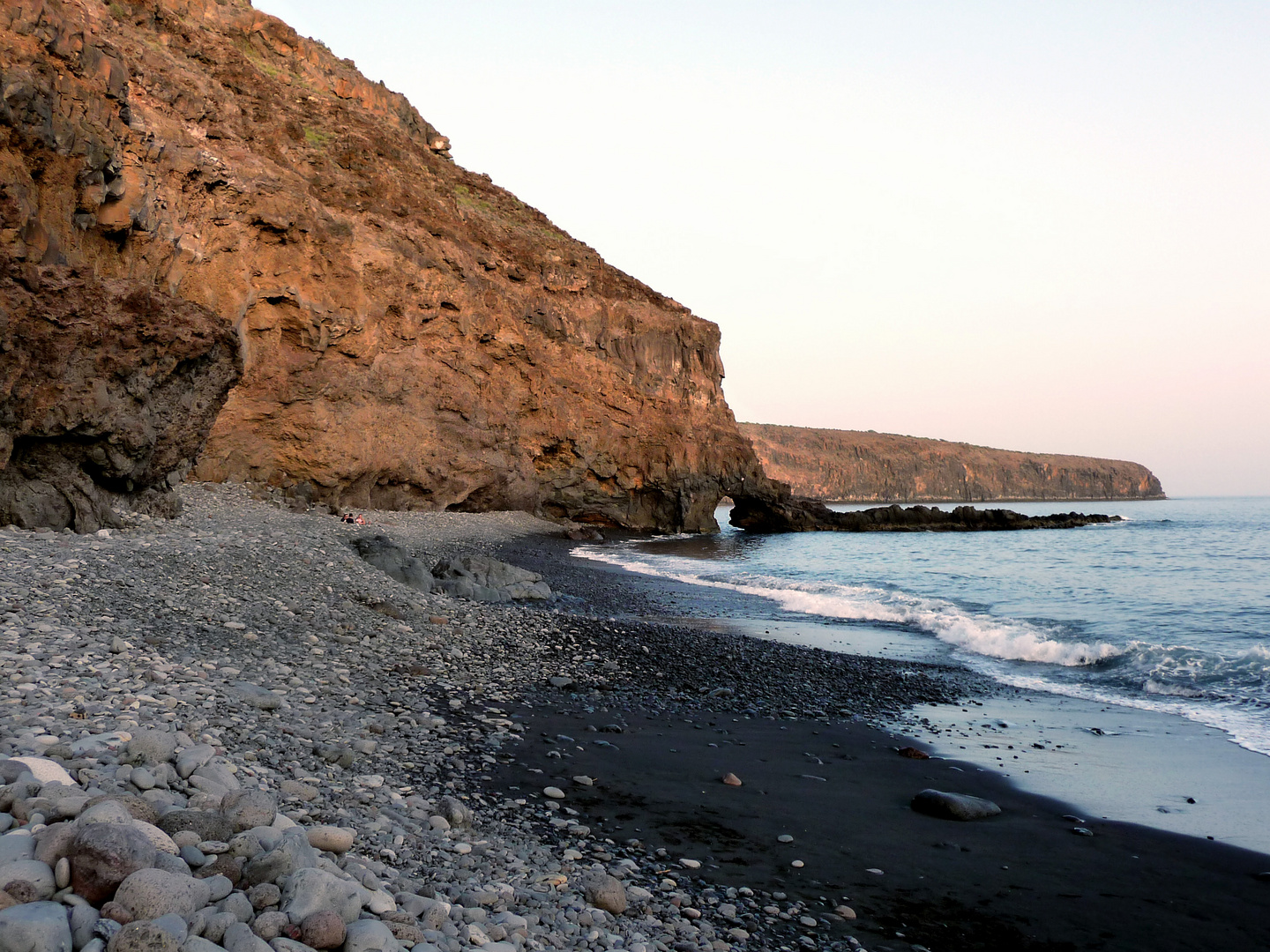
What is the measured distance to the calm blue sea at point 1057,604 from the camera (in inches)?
443

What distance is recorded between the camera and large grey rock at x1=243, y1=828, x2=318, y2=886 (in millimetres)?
2846

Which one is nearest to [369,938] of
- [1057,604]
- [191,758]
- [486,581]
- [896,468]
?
[191,758]

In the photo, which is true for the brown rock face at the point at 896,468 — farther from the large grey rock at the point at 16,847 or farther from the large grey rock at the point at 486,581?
the large grey rock at the point at 16,847

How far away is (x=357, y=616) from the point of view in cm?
991

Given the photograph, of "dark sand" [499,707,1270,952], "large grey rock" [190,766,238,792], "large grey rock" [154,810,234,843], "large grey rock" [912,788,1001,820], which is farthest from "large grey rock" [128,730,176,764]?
"large grey rock" [912,788,1001,820]

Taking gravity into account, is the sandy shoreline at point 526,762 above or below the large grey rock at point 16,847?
below

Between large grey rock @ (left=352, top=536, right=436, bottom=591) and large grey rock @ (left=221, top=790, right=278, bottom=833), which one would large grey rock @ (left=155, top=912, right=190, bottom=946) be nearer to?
large grey rock @ (left=221, top=790, right=278, bottom=833)

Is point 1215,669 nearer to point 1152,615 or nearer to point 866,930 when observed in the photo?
point 1152,615

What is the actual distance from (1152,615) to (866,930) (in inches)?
678

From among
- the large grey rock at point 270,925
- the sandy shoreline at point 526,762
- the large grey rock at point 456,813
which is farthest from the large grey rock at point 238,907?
the large grey rock at point 456,813

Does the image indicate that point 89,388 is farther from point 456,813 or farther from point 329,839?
point 329,839

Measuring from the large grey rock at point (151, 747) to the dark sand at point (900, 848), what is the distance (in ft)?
7.38

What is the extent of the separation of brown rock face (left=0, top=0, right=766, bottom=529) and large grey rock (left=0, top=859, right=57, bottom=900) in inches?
471

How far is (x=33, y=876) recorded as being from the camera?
2.41 metres
